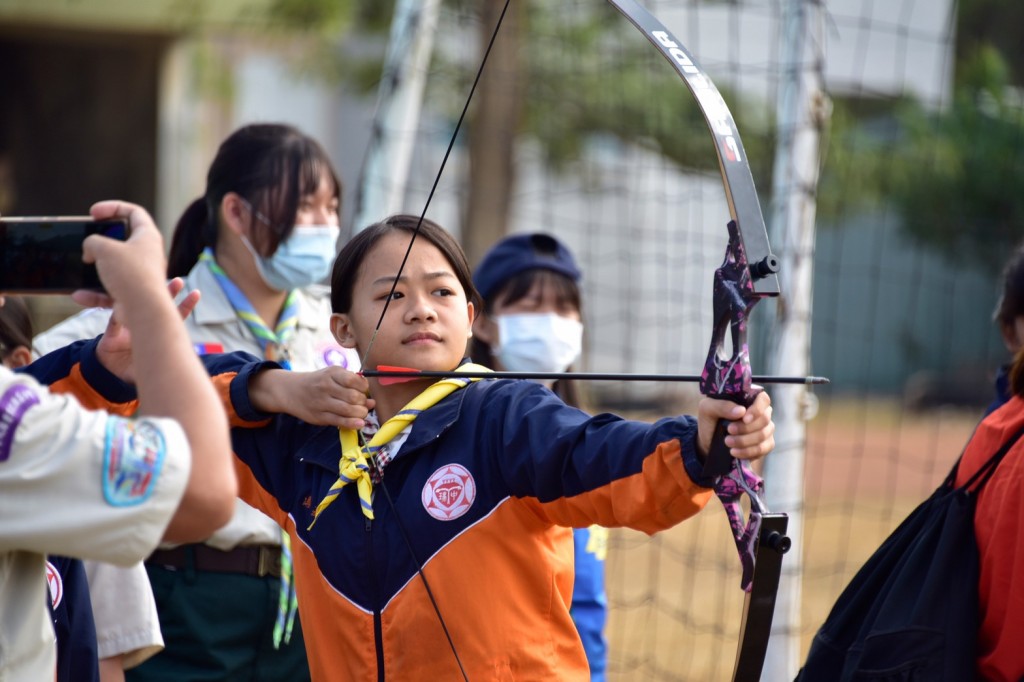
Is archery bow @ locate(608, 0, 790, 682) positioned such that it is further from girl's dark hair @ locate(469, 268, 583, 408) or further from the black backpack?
girl's dark hair @ locate(469, 268, 583, 408)

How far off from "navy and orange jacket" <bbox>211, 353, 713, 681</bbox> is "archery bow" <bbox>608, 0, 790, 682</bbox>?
0.21 metres

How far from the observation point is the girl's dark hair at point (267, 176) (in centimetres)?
281

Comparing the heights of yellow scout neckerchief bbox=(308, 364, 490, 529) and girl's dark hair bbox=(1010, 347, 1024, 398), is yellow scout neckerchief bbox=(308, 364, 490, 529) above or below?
below

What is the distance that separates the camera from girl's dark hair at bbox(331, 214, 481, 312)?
221 cm

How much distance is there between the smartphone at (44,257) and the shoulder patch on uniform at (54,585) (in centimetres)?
51

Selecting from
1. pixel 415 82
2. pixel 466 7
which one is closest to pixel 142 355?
pixel 415 82

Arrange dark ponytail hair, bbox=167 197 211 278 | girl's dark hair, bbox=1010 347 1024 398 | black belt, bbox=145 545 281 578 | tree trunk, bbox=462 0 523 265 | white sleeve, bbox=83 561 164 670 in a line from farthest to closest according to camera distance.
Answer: tree trunk, bbox=462 0 523 265, dark ponytail hair, bbox=167 197 211 278, black belt, bbox=145 545 281 578, white sleeve, bbox=83 561 164 670, girl's dark hair, bbox=1010 347 1024 398

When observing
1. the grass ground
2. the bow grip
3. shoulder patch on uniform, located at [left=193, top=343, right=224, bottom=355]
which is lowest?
the grass ground

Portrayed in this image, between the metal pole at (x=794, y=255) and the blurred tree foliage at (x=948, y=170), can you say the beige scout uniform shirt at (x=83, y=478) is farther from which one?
the blurred tree foliage at (x=948, y=170)

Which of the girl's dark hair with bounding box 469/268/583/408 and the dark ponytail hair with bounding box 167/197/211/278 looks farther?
the girl's dark hair with bounding box 469/268/583/408

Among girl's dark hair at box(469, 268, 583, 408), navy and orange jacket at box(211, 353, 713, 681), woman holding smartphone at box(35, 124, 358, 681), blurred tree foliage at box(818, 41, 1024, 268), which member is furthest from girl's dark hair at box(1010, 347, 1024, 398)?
blurred tree foliage at box(818, 41, 1024, 268)

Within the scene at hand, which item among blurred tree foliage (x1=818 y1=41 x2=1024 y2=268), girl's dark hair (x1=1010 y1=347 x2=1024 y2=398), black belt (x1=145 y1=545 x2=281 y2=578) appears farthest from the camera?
blurred tree foliage (x1=818 y1=41 x2=1024 y2=268)

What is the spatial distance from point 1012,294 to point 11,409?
204 cm

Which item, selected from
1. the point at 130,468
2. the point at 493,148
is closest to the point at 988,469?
the point at 130,468
